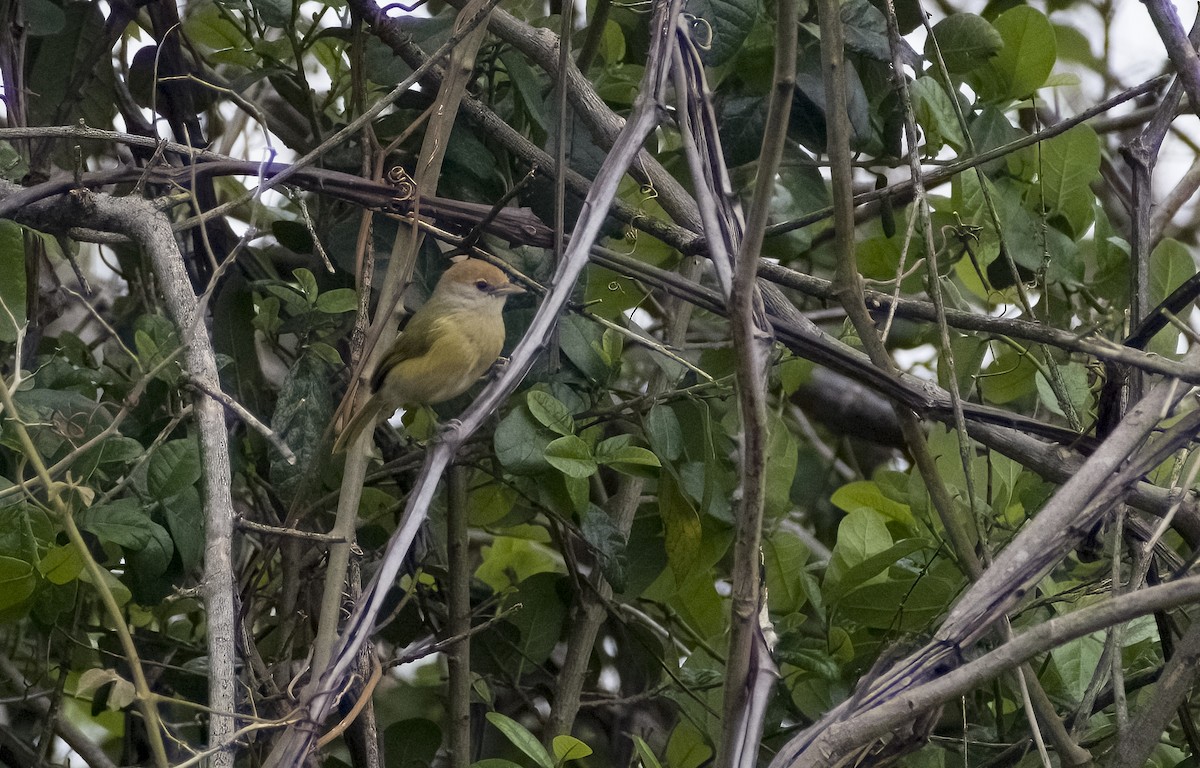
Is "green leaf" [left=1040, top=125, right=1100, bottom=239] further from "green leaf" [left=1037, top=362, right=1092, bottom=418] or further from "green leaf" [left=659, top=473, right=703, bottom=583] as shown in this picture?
"green leaf" [left=659, top=473, right=703, bottom=583]

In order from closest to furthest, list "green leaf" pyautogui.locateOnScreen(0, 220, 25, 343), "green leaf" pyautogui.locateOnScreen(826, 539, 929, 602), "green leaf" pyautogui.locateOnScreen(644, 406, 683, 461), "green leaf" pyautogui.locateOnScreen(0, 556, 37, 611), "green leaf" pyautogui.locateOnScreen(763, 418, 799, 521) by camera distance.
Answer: "green leaf" pyautogui.locateOnScreen(0, 556, 37, 611)
"green leaf" pyautogui.locateOnScreen(0, 220, 25, 343)
"green leaf" pyautogui.locateOnScreen(826, 539, 929, 602)
"green leaf" pyautogui.locateOnScreen(644, 406, 683, 461)
"green leaf" pyautogui.locateOnScreen(763, 418, 799, 521)

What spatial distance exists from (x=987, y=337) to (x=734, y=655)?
61.8 inches

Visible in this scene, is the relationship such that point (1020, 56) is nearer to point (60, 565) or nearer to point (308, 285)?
point (308, 285)

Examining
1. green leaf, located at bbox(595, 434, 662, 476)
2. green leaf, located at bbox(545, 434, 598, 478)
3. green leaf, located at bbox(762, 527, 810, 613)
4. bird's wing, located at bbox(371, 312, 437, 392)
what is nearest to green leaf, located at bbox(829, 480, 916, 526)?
green leaf, located at bbox(762, 527, 810, 613)

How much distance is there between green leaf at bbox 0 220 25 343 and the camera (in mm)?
2107

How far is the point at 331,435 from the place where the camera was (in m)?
2.36

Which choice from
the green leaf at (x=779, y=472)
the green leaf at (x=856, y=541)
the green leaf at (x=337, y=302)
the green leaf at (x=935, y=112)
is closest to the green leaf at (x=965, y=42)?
the green leaf at (x=935, y=112)

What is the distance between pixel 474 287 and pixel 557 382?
1.26 ft

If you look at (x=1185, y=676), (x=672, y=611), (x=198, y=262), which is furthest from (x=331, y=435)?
(x=1185, y=676)

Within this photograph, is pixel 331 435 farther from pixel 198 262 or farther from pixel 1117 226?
pixel 1117 226

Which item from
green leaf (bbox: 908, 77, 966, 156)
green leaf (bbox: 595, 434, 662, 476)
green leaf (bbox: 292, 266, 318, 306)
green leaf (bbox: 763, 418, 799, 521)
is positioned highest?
green leaf (bbox: 908, 77, 966, 156)

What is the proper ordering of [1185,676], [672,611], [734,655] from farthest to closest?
[672,611], [1185,676], [734,655]

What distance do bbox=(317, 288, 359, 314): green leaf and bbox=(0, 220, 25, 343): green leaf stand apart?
55cm

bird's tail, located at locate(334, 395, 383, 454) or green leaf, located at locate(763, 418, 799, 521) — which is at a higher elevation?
bird's tail, located at locate(334, 395, 383, 454)
